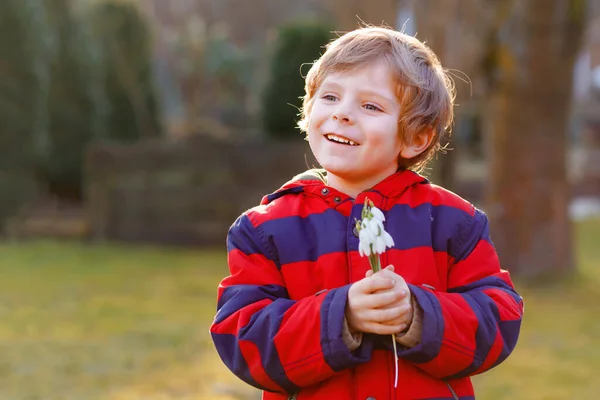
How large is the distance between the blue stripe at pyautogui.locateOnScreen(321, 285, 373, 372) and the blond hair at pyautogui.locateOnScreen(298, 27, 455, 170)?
1.52 feet

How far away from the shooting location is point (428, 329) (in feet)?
6.35

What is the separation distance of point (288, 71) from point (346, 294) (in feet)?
32.0

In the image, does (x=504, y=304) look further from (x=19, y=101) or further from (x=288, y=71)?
(x=19, y=101)

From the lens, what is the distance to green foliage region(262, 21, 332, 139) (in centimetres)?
1146

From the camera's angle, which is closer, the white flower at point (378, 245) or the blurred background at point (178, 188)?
the white flower at point (378, 245)

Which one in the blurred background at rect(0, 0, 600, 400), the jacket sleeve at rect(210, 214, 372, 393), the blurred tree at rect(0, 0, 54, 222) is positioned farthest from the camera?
the blurred tree at rect(0, 0, 54, 222)

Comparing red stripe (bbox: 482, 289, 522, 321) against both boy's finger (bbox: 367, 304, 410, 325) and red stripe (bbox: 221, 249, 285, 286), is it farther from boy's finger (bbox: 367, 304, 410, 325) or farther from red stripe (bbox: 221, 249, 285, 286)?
red stripe (bbox: 221, 249, 285, 286)

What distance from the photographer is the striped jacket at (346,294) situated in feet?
6.41

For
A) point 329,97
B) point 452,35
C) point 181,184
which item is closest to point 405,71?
point 329,97

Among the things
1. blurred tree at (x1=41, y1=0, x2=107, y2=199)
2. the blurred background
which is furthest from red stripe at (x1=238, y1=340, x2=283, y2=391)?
blurred tree at (x1=41, y1=0, x2=107, y2=199)

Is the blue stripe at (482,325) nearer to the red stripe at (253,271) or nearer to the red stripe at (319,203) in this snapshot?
the red stripe at (319,203)

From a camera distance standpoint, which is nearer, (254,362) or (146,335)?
(254,362)

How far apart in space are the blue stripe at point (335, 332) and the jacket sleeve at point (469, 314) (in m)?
0.13

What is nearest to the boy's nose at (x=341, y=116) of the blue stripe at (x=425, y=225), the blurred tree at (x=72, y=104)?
the blue stripe at (x=425, y=225)
